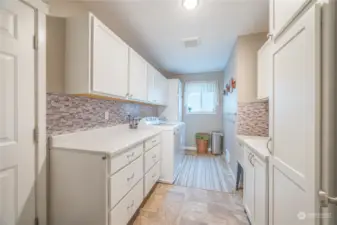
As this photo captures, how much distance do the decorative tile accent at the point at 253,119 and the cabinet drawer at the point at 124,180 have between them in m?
1.72

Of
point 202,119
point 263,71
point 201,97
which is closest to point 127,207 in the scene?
point 263,71

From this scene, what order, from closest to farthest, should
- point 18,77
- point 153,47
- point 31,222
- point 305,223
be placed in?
point 305,223
point 18,77
point 31,222
point 153,47

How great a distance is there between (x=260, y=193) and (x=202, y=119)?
381 cm

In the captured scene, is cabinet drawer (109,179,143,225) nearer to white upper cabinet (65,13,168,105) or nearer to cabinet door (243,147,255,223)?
Result: white upper cabinet (65,13,168,105)

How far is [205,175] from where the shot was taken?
119 inches

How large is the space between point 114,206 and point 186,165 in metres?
2.39

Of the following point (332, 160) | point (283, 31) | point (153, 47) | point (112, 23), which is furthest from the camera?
point (153, 47)

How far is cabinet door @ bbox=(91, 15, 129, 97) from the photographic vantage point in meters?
1.59

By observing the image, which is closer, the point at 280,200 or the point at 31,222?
the point at 280,200

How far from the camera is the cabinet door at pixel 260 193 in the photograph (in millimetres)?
1258

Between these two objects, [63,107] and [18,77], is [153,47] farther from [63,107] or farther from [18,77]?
[18,77]

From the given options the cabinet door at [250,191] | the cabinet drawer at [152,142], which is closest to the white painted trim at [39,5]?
the cabinet drawer at [152,142]

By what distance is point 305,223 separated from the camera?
73cm

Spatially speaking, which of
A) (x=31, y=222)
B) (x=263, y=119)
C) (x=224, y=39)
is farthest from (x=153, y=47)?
(x=31, y=222)
